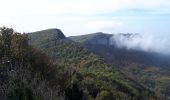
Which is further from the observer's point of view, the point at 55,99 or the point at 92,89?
the point at 92,89

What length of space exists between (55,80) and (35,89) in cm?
2222

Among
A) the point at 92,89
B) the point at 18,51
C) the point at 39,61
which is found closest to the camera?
the point at 18,51

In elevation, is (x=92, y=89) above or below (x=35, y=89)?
below

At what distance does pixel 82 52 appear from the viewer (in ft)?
468

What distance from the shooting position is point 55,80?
42.2 m

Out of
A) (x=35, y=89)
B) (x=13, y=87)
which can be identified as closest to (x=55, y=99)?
(x=35, y=89)

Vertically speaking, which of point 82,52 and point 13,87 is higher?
point 13,87

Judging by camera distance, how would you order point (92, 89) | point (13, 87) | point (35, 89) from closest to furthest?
point (13, 87) → point (35, 89) → point (92, 89)

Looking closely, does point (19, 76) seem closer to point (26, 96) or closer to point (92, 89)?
point (26, 96)

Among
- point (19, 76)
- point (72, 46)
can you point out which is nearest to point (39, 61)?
point (19, 76)

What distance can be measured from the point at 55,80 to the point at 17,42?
478 cm

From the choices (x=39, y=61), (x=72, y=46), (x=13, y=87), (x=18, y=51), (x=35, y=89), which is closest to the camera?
(x=13, y=87)

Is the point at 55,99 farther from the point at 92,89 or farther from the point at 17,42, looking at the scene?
the point at 92,89

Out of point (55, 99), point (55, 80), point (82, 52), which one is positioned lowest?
point (82, 52)
